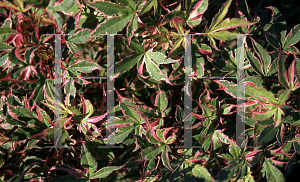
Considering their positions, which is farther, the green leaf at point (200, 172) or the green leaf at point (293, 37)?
the green leaf at point (293, 37)

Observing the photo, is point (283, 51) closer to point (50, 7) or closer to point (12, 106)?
point (50, 7)

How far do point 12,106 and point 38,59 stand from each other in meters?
0.24

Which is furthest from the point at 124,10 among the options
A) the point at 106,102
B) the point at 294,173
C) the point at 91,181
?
the point at 294,173

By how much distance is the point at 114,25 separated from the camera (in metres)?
0.96

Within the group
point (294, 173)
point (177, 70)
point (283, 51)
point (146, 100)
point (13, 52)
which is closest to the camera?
point (13, 52)

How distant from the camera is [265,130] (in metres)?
0.95

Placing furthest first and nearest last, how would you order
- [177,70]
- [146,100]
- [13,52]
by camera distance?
[146,100] → [177,70] → [13,52]

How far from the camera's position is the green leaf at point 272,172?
1125 mm

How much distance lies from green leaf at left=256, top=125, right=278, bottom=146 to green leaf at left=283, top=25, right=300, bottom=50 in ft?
1.46

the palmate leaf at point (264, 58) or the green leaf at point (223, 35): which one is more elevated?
the green leaf at point (223, 35)

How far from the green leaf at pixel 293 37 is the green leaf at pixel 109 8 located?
77 centimetres

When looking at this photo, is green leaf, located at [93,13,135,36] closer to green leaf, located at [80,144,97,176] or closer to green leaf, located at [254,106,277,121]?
green leaf, located at [80,144,97,176]

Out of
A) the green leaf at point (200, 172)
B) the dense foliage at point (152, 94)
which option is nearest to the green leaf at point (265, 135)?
the dense foliage at point (152, 94)

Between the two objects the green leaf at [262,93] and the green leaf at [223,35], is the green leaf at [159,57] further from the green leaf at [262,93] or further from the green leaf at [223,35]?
the green leaf at [262,93]
